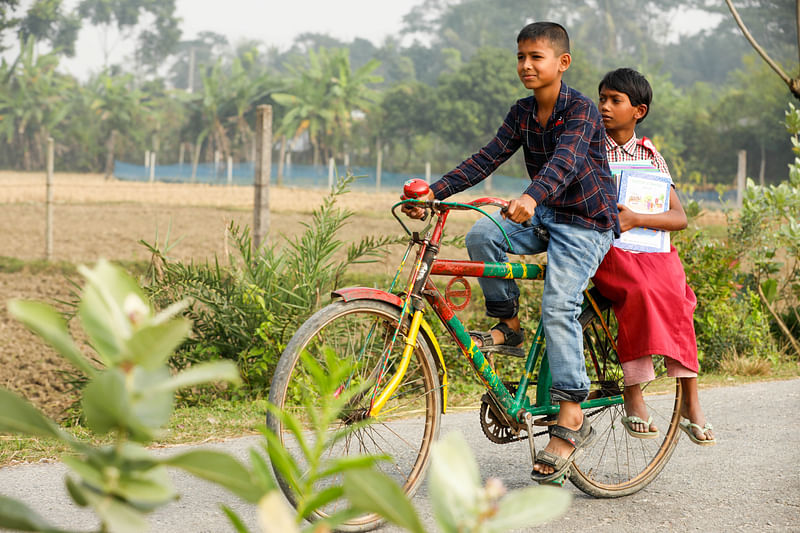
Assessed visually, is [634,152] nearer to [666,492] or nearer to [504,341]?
[504,341]

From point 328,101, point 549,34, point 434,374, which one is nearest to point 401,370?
point 434,374

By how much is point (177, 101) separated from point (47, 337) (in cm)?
6555

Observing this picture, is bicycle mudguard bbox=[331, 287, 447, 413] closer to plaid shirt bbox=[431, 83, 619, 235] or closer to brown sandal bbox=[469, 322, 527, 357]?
brown sandal bbox=[469, 322, 527, 357]

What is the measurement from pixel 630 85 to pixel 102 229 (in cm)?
1730

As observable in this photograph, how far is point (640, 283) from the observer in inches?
138

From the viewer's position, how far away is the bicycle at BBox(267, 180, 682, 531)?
296 centimetres

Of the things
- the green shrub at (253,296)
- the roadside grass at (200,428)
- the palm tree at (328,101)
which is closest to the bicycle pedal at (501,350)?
the roadside grass at (200,428)

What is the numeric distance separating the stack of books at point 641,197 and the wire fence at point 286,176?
39356 mm

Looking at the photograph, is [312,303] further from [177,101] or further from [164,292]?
[177,101]

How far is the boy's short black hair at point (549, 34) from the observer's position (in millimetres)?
3150

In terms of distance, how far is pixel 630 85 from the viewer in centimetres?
368

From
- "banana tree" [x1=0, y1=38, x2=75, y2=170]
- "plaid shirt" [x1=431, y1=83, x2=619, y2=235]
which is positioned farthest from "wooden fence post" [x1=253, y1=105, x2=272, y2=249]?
"banana tree" [x1=0, y1=38, x2=75, y2=170]

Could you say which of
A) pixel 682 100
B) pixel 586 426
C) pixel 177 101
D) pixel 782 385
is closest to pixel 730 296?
pixel 782 385

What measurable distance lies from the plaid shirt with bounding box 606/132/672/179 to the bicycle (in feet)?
1.84
